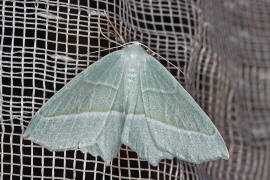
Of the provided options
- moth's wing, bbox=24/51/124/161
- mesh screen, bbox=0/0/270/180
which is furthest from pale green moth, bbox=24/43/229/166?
mesh screen, bbox=0/0/270/180

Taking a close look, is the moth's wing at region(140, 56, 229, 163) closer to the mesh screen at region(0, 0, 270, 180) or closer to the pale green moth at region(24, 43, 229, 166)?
the pale green moth at region(24, 43, 229, 166)

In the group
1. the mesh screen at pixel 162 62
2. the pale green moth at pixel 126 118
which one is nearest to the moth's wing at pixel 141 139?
the pale green moth at pixel 126 118

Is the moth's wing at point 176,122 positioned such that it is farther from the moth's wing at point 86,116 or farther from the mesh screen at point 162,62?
Result: the mesh screen at point 162,62

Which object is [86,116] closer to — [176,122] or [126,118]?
[126,118]

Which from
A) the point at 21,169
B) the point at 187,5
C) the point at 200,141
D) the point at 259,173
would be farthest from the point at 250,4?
the point at 21,169

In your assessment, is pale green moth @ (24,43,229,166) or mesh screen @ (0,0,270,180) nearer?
pale green moth @ (24,43,229,166)

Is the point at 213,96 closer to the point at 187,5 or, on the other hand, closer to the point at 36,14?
the point at 187,5
